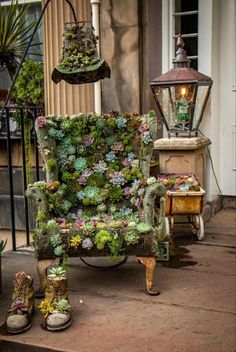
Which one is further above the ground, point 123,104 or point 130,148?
point 123,104

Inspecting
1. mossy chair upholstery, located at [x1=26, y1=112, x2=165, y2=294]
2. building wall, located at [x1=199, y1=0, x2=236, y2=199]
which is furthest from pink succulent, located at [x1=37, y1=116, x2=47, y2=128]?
building wall, located at [x1=199, y1=0, x2=236, y2=199]

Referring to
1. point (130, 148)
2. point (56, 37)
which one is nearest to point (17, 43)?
point (56, 37)

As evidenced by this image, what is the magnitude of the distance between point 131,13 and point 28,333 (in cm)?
318

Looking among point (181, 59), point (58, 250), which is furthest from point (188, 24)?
point (58, 250)

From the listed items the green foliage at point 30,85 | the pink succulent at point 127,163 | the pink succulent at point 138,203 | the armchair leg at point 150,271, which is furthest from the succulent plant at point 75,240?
the green foliage at point 30,85

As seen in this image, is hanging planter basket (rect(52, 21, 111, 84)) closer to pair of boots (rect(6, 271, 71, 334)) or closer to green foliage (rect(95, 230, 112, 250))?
green foliage (rect(95, 230, 112, 250))

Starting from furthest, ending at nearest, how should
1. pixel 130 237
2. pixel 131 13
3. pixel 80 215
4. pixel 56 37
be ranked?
pixel 56 37 < pixel 131 13 < pixel 80 215 < pixel 130 237

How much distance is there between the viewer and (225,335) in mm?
2330

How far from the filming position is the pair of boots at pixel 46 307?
7.91ft

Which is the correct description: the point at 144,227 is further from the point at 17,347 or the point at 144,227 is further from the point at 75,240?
the point at 17,347

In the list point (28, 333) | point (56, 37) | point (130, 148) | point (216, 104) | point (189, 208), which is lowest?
point (28, 333)

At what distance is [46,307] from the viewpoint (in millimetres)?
2465

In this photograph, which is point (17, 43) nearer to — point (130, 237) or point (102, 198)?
point (102, 198)

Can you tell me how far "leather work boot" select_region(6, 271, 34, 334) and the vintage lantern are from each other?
2.18m
